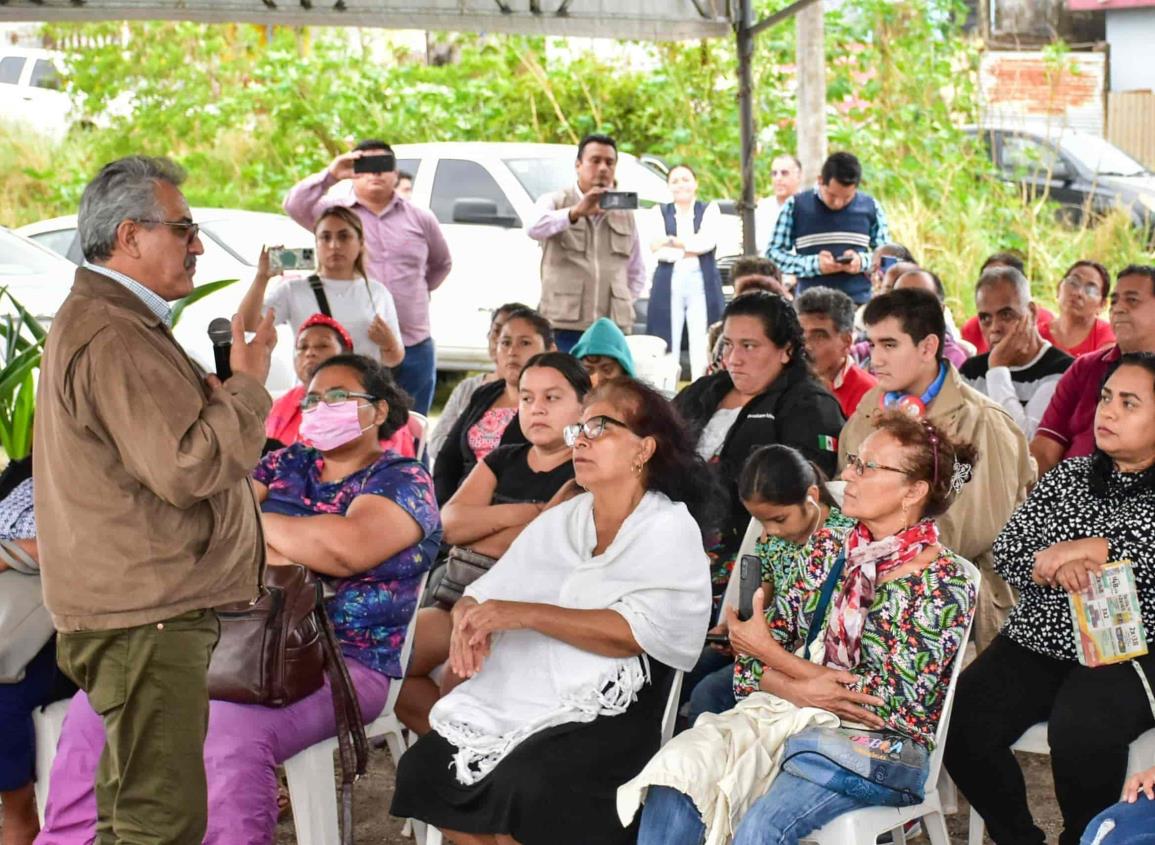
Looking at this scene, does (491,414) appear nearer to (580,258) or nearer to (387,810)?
(387,810)

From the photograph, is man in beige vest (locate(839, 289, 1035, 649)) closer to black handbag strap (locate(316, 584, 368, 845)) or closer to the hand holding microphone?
black handbag strap (locate(316, 584, 368, 845))

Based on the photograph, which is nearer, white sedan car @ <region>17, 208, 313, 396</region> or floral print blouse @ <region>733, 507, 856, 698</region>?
floral print blouse @ <region>733, 507, 856, 698</region>

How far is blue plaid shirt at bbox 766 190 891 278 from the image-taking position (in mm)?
7734

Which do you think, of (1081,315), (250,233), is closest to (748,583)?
(1081,315)

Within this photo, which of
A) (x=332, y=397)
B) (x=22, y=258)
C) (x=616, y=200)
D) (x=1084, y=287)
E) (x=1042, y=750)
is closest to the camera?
(x=1042, y=750)

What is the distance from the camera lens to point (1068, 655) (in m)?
3.57

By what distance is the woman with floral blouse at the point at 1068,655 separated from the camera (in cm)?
337

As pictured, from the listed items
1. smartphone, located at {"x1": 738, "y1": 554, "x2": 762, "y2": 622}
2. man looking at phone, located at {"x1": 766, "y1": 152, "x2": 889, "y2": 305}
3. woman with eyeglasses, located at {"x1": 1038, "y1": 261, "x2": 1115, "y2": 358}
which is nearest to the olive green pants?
smartphone, located at {"x1": 738, "y1": 554, "x2": 762, "y2": 622}

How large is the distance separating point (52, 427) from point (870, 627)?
176 cm

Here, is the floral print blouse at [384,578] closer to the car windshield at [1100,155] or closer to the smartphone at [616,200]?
the smartphone at [616,200]

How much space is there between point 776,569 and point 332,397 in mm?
1270

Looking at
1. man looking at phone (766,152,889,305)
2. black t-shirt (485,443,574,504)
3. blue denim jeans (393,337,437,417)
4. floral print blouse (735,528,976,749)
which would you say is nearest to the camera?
floral print blouse (735,528,976,749)

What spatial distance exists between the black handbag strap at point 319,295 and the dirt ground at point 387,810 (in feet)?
7.16

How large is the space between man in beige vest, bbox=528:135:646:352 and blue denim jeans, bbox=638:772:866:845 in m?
4.51
